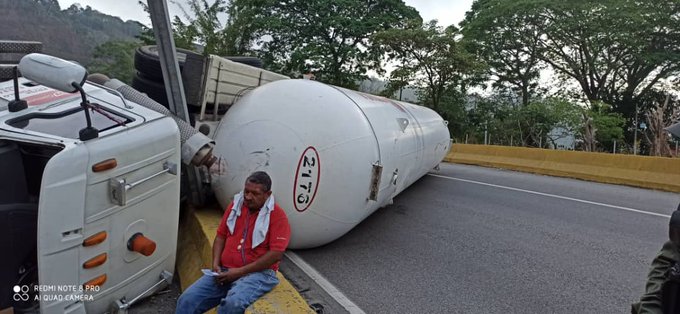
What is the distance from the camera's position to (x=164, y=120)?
3.44m

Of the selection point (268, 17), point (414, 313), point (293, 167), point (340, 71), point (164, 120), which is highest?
point (268, 17)

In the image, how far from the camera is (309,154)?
411 cm

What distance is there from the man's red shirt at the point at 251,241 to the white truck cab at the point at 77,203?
527 mm

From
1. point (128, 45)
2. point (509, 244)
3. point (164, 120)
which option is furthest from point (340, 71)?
point (164, 120)

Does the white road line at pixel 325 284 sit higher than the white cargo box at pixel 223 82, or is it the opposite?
the white cargo box at pixel 223 82

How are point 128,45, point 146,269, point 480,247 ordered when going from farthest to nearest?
point 128,45, point 480,247, point 146,269

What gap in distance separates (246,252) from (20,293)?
4.25 ft

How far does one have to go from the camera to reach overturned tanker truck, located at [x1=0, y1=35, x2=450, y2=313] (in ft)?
8.51

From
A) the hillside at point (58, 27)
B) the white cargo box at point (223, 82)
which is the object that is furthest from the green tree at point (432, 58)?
the white cargo box at point (223, 82)

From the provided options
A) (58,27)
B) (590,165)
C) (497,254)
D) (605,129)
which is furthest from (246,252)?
(605,129)

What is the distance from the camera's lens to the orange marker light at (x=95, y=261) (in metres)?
2.71

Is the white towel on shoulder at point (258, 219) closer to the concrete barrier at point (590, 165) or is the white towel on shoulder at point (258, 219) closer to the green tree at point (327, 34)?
the concrete barrier at point (590, 165)

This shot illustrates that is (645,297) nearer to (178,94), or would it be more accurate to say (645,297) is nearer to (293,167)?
(293,167)

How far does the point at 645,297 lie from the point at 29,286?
127 inches
